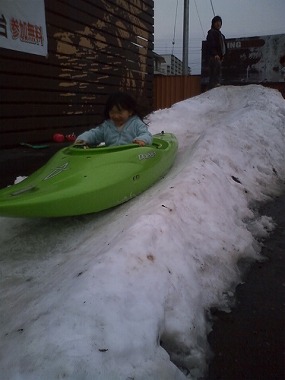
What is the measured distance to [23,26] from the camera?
575cm

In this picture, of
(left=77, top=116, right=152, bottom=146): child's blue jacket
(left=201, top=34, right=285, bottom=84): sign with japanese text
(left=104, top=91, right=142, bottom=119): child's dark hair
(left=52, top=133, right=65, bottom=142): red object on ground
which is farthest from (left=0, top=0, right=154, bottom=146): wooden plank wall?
(left=201, top=34, right=285, bottom=84): sign with japanese text

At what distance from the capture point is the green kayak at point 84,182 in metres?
2.67

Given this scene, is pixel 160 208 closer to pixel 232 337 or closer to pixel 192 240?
pixel 192 240

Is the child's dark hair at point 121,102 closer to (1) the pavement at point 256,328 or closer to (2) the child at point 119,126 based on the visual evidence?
(2) the child at point 119,126

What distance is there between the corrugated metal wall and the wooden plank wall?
1250 mm

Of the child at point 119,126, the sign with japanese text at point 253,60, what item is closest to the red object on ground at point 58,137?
the child at point 119,126

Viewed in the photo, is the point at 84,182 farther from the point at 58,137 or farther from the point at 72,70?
the point at 72,70

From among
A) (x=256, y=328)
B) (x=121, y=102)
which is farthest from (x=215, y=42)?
(x=256, y=328)

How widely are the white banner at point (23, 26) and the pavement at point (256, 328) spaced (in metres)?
5.13

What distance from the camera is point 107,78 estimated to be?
871cm

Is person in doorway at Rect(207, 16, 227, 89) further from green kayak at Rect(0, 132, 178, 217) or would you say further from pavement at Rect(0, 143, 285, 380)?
pavement at Rect(0, 143, 285, 380)

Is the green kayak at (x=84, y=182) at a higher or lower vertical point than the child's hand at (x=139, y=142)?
lower

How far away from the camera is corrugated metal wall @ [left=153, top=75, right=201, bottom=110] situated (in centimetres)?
1128

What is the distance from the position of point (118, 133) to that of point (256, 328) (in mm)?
2970
